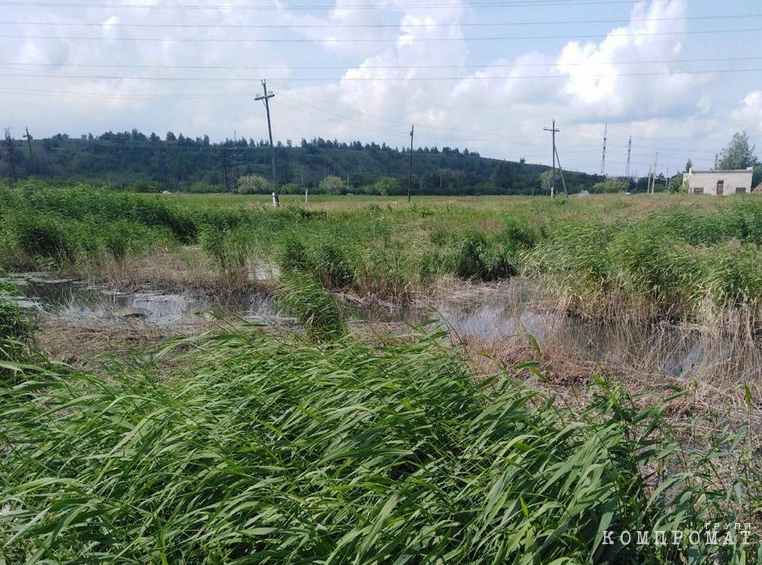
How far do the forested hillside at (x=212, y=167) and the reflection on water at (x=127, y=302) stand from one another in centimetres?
4699

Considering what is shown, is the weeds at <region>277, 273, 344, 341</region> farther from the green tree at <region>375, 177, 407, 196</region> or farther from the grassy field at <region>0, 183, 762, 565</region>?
the green tree at <region>375, 177, 407, 196</region>

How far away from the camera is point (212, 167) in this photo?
92562 mm

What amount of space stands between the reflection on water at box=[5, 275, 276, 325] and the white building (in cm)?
6965

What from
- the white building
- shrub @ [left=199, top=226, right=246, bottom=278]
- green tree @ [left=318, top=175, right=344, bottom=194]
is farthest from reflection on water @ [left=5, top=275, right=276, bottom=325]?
the white building

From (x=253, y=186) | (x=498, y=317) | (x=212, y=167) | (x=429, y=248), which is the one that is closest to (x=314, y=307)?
(x=498, y=317)

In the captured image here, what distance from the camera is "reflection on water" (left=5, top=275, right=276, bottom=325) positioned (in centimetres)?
1051

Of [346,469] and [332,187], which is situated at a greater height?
[332,187]

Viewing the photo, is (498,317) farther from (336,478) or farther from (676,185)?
(676,185)

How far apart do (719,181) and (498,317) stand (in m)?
71.8

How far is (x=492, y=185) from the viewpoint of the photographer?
3406 inches

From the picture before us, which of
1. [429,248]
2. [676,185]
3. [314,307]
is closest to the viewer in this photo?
[314,307]

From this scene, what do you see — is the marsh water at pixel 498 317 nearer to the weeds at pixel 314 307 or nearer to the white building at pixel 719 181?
the weeds at pixel 314 307

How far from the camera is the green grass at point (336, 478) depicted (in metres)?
2.54

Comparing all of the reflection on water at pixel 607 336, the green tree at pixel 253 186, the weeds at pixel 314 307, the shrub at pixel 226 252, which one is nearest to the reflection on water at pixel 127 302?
the shrub at pixel 226 252
